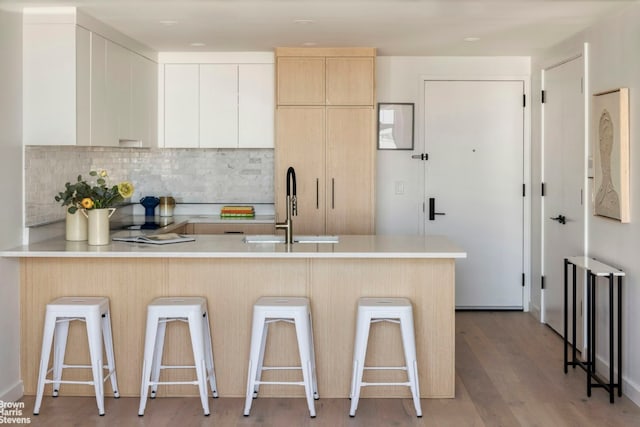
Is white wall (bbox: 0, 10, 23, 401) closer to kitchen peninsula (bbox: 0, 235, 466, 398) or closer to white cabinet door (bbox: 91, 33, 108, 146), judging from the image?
kitchen peninsula (bbox: 0, 235, 466, 398)

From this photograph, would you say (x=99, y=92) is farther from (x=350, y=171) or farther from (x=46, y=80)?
(x=350, y=171)

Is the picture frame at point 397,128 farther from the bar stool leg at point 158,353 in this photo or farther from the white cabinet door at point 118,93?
the bar stool leg at point 158,353

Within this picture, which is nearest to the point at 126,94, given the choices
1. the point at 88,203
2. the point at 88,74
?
the point at 88,74

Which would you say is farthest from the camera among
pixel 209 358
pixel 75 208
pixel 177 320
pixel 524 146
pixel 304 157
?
pixel 524 146

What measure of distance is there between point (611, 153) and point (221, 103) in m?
3.29

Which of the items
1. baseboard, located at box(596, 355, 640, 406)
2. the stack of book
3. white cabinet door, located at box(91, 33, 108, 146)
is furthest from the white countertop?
the stack of book

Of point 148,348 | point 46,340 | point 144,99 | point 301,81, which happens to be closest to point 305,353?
point 148,348

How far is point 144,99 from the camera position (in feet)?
19.9

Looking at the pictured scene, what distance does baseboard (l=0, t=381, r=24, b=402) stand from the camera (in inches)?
165

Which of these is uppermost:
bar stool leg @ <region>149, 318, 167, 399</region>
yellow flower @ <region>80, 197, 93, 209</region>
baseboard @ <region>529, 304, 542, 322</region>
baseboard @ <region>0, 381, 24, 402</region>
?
yellow flower @ <region>80, 197, 93, 209</region>

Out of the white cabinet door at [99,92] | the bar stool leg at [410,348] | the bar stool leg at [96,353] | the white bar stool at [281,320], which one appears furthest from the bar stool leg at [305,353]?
the white cabinet door at [99,92]

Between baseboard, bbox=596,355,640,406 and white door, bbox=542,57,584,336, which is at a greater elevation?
white door, bbox=542,57,584,336

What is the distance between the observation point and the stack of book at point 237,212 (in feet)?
21.7

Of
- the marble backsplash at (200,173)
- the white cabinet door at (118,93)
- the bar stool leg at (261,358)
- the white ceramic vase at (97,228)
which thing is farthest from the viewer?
the marble backsplash at (200,173)
